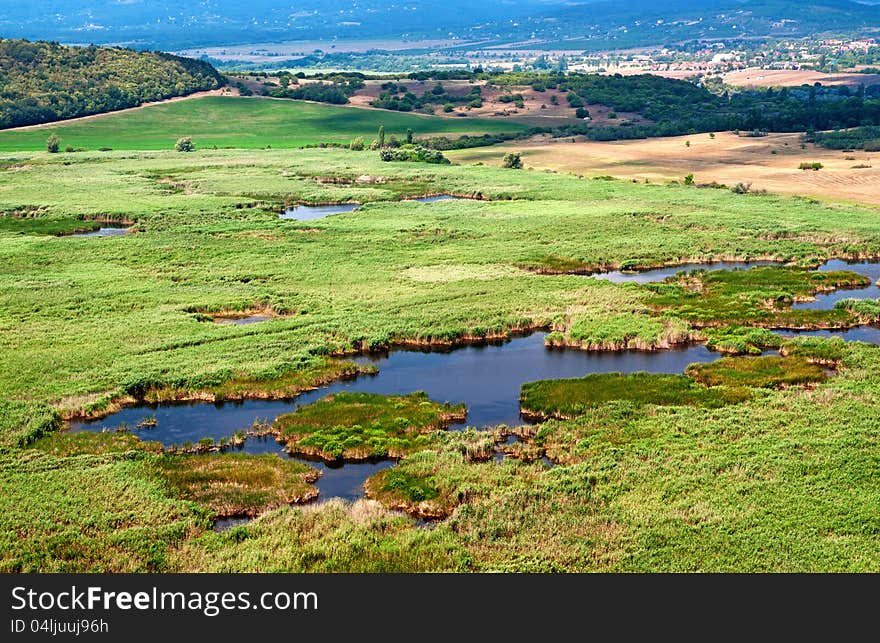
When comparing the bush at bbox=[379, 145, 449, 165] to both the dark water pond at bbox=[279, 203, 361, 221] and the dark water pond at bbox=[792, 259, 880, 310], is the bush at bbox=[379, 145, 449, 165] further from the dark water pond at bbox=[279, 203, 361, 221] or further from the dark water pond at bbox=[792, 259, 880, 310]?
the dark water pond at bbox=[792, 259, 880, 310]

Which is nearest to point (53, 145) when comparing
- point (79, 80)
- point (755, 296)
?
point (79, 80)

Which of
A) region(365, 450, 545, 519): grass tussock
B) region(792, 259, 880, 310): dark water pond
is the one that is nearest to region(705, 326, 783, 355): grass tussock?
region(792, 259, 880, 310): dark water pond

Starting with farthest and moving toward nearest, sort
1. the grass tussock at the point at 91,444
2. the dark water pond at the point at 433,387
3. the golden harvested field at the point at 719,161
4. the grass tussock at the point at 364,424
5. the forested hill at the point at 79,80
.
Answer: the forested hill at the point at 79,80, the golden harvested field at the point at 719,161, the dark water pond at the point at 433,387, the grass tussock at the point at 364,424, the grass tussock at the point at 91,444

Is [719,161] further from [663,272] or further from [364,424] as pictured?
[364,424]

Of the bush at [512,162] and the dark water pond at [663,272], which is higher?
the bush at [512,162]

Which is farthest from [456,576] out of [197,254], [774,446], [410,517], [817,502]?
[197,254]

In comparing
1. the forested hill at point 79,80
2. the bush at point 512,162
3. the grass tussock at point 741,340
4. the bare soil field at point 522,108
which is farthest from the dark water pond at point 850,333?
the forested hill at point 79,80

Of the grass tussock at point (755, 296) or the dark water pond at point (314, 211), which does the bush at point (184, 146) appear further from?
the grass tussock at point (755, 296)
